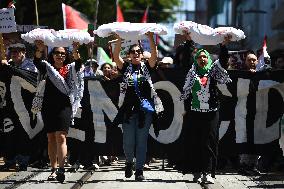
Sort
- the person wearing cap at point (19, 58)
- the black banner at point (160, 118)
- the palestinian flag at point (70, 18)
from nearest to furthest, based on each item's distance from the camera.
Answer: the black banner at point (160, 118) → the person wearing cap at point (19, 58) → the palestinian flag at point (70, 18)

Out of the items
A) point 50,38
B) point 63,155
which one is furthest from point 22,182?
point 50,38

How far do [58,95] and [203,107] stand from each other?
1.92 metres

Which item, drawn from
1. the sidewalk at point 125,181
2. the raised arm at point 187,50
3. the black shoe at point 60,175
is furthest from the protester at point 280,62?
the black shoe at point 60,175

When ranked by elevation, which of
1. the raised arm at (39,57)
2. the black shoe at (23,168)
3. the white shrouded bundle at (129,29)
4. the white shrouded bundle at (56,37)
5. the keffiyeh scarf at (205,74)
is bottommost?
the black shoe at (23,168)

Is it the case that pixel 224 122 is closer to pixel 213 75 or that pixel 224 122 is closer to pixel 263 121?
pixel 263 121

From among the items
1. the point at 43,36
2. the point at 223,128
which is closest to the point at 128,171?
the point at 43,36

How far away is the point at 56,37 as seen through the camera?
40.1 feet

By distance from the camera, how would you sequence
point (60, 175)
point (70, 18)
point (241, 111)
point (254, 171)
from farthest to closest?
1. point (70, 18)
2. point (241, 111)
3. point (254, 171)
4. point (60, 175)

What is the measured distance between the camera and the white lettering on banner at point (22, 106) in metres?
14.4

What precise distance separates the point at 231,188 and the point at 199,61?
196cm

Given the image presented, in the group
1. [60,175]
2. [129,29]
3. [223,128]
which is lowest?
[60,175]

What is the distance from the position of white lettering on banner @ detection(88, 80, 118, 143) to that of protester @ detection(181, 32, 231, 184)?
2.32 metres

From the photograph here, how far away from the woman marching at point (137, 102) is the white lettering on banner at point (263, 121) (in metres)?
2.28

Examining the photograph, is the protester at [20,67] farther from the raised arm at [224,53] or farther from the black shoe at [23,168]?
the raised arm at [224,53]
